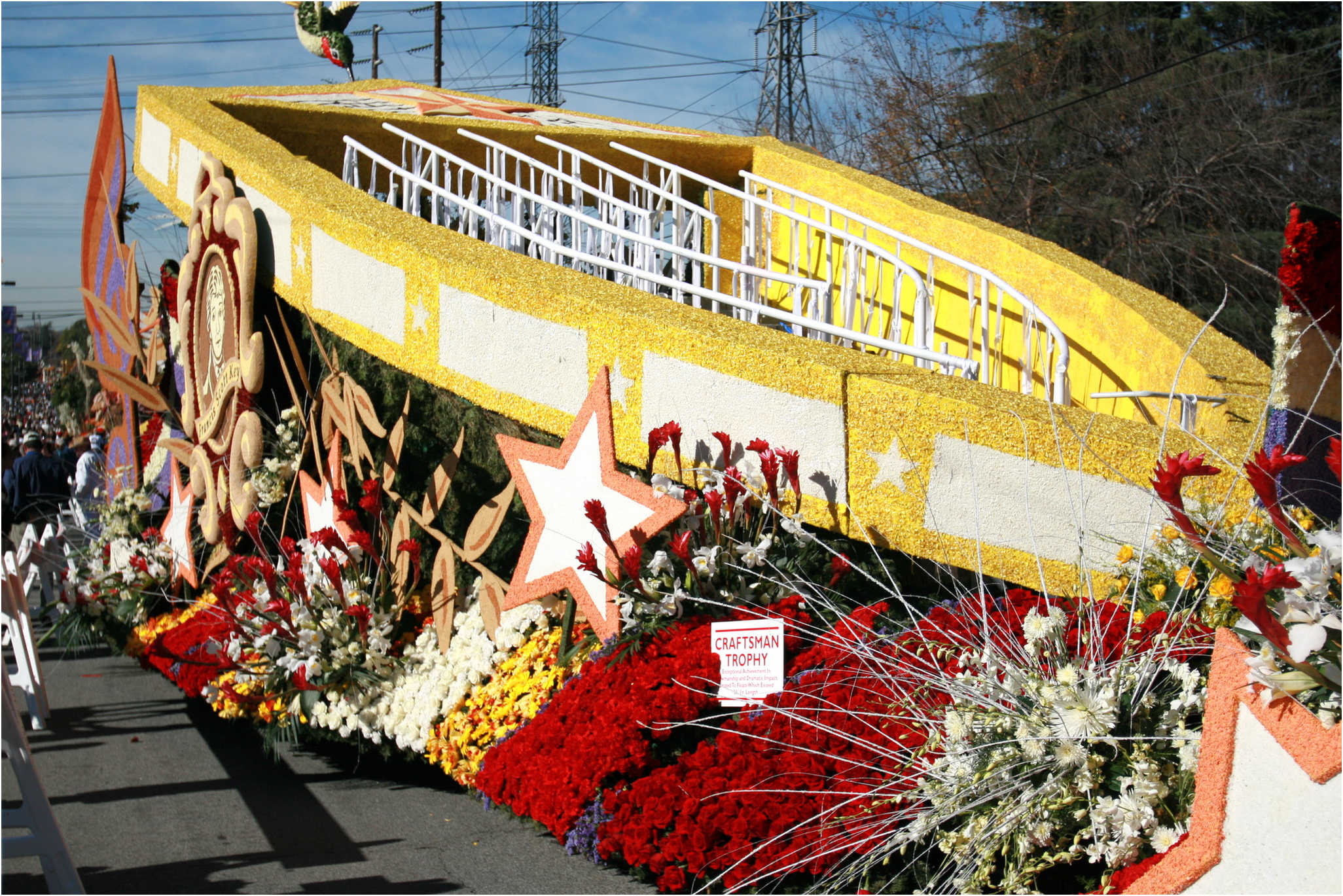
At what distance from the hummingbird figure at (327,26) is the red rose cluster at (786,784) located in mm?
7459

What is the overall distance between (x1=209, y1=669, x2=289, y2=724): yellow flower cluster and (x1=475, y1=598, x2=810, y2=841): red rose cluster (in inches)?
65.2

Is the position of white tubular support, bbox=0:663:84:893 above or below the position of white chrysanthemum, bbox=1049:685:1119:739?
below

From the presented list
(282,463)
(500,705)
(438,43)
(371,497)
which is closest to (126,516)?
(282,463)

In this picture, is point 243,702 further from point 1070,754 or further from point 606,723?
point 1070,754

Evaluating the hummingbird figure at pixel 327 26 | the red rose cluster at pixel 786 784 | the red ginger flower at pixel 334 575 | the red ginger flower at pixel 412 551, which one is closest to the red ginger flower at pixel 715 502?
the red rose cluster at pixel 786 784

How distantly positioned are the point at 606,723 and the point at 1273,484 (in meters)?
1.94

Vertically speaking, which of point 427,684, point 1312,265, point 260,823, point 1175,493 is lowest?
point 260,823

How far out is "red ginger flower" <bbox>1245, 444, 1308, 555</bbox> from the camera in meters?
1.89

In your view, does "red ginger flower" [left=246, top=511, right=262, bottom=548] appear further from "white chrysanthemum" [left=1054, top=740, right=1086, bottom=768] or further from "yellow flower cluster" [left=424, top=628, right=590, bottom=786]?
"white chrysanthemum" [left=1054, top=740, right=1086, bottom=768]

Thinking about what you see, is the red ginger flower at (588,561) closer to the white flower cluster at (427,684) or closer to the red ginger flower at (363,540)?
the white flower cluster at (427,684)

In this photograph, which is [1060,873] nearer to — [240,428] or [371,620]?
[371,620]

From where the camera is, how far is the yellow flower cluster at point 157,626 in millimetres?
6324

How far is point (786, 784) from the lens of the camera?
295 cm

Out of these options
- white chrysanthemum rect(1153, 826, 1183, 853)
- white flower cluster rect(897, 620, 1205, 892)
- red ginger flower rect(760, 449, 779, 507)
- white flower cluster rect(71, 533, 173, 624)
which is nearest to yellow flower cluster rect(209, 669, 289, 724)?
white flower cluster rect(71, 533, 173, 624)
